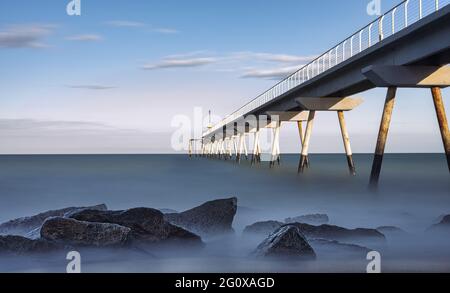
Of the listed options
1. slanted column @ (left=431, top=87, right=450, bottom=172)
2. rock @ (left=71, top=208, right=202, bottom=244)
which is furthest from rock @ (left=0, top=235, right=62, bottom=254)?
slanted column @ (left=431, top=87, right=450, bottom=172)

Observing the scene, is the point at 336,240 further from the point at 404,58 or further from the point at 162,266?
the point at 404,58

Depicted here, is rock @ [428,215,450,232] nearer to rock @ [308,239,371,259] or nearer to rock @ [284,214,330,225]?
rock @ [284,214,330,225]

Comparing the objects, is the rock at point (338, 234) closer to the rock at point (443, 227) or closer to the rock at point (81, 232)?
the rock at point (443, 227)

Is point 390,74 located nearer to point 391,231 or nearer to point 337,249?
point 391,231

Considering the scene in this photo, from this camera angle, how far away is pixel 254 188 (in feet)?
95.8

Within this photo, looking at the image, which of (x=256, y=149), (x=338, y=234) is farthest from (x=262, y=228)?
(x=256, y=149)

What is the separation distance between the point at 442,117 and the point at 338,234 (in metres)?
11.8

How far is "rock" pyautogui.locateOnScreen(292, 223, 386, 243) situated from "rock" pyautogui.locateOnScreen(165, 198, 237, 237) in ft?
5.57

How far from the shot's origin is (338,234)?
10836 mm

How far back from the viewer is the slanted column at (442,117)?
798 inches

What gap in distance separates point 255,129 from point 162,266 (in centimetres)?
4913

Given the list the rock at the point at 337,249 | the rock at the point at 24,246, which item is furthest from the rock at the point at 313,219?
the rock at the point at 24,246

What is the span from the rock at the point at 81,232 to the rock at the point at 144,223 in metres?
0.56
